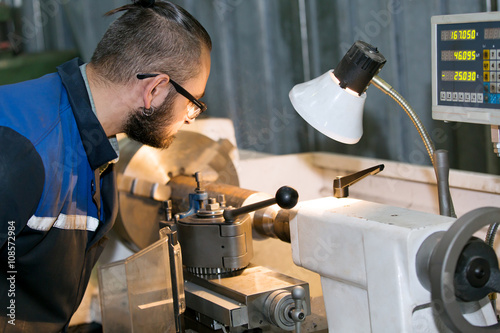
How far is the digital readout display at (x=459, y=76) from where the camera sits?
115 cm

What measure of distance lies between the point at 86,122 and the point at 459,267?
732 mm

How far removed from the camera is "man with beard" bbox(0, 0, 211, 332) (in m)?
1.06

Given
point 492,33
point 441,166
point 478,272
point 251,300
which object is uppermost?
point 492,33

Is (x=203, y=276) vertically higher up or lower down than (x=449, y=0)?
lower down

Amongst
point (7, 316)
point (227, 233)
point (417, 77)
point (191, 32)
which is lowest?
point (7, 316)

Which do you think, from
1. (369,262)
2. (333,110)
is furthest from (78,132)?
(369,262)

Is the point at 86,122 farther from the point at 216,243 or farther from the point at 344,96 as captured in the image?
the point at 344,96

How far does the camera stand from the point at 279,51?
7.79 feet

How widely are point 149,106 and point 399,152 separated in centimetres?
102

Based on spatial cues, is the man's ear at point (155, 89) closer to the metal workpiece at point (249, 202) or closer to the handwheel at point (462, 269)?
the metal workpiece at point (249, 202)

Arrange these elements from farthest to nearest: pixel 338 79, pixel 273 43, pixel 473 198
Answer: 1. pixel 273 43
2. pixel 473 198
3. pixel 338 79

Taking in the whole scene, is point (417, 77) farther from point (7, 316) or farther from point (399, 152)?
point (7, 316)

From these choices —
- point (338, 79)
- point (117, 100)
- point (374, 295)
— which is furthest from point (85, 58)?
point (374, 295)

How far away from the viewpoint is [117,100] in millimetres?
1207
